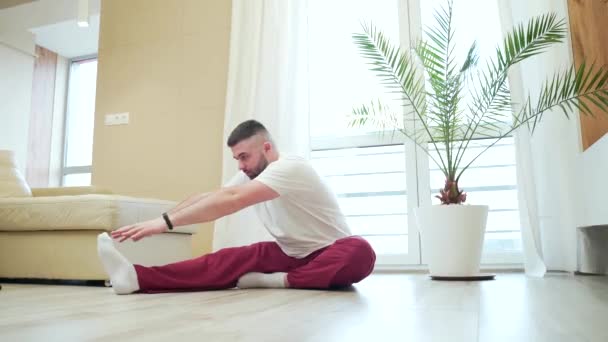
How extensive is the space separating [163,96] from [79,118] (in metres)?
3.48

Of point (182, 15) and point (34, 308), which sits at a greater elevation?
point (182, 15)

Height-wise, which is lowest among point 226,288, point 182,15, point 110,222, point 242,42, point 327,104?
point 226,288

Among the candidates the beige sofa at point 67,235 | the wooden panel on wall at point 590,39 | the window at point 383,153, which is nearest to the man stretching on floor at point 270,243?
the beige sofa at point 67,235

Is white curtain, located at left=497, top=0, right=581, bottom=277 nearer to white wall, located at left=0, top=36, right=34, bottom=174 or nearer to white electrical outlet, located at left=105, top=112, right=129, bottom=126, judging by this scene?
white electrical outlet, located at left=105, top=112, right=129, bottom=126

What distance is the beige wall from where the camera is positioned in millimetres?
4031

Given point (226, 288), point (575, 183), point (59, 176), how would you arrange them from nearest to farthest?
point (226, 288), point (575, 183), point (59, 176)

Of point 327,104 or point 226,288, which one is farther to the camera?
point 327,104

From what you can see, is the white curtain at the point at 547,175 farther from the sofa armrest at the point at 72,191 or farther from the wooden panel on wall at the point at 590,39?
the sofa armrest at the point at 72,191

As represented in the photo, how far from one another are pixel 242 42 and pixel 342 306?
2.83m

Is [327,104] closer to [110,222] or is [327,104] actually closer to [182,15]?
[182,15]

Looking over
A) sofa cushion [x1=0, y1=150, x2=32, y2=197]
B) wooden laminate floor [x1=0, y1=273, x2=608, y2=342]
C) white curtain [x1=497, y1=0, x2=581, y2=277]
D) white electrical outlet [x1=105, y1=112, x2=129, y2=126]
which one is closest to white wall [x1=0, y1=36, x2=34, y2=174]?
white electrical outlet [x1=105, y1=112, x2=129, y2=126]

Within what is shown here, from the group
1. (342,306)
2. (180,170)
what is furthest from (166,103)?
(342,306)

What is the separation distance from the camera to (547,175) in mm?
3150

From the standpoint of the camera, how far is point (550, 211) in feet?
10.2
